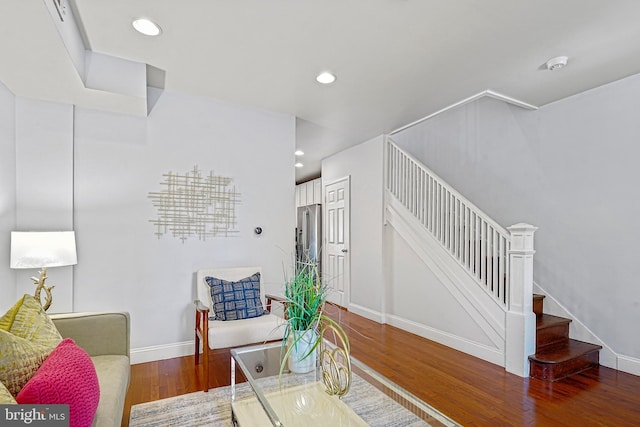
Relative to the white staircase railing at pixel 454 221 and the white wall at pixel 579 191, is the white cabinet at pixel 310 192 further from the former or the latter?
the white wall at pixel 579 191

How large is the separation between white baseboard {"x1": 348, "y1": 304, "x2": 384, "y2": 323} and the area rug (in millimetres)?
2425

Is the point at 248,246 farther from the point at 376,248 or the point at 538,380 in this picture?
the point at 538,380

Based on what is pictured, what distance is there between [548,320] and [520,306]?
0.60 metres

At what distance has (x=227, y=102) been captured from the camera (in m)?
3.50

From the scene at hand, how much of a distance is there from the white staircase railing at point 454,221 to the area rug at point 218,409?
1.91 metres

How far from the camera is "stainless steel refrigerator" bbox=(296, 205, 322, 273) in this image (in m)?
5.98

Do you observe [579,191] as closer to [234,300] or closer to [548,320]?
[548,320]

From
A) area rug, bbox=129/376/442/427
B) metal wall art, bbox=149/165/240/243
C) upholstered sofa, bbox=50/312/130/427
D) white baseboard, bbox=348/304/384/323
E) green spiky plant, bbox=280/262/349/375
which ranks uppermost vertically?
metal wall art, bbox=149/165/240/243

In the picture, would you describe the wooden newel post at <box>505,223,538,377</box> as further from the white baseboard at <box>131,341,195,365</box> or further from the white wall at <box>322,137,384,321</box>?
the white baseboard at <box>131,341,195,365</box>

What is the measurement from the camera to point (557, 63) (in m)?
2.64

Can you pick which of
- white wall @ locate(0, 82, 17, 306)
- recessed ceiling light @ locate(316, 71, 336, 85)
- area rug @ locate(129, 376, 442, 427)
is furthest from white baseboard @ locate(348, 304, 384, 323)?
white wall @ locate(0, 82, 17, 306)

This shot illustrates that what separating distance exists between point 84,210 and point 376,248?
3.24 m

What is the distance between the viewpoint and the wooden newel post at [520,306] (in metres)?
2.81

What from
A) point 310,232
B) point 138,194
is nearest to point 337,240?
point 310,232
